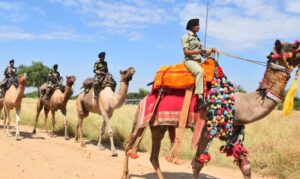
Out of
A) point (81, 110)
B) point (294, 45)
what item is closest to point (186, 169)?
point (294, 45)

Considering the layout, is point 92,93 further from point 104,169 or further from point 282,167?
point 282,167

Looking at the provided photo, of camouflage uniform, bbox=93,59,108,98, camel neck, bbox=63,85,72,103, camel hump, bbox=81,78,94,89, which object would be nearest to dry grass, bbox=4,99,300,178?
camel neck, bbox=63,85,72,103

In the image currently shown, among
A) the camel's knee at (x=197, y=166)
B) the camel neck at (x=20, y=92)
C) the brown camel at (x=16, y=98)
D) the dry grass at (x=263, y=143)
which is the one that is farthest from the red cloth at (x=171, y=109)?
the camel neck at (x=20, y=92)

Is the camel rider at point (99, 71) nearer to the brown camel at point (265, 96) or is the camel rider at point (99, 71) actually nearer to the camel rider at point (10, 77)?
the camel rider at point (10, 77)

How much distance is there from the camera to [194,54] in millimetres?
7527

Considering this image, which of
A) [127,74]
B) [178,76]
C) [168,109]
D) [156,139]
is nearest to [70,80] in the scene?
[127,74]

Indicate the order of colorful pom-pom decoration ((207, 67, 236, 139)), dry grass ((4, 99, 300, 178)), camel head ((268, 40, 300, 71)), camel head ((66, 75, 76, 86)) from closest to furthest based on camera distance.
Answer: camel head ((268, 40, 300, 71))
colorful pom-pom decoration ((207, 67, 236, 139))
dry grass ((4, 99, 300, 178))
camel head ((66, 75, 76, 86))

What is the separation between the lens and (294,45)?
6.56 meters

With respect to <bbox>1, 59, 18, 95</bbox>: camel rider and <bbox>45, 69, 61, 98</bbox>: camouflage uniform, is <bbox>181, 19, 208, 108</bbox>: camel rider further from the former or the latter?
<bbox>45, 69, 61, 98</bbox>: camouflage uniform

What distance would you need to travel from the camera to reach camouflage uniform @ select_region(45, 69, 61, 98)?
57.3 ft

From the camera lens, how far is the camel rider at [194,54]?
23.4ft

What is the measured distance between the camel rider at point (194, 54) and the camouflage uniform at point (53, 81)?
10.8 m

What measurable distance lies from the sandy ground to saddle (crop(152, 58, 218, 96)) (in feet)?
8.03

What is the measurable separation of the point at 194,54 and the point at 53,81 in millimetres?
11270
